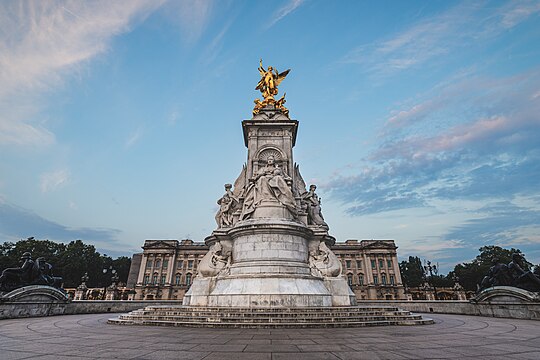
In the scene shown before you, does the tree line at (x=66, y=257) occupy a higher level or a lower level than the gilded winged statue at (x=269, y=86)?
lower

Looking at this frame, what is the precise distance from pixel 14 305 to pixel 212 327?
1147cm

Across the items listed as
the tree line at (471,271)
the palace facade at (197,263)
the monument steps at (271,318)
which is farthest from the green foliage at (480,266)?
the monument steps at (271,318)

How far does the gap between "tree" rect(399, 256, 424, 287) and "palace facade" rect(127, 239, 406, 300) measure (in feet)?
84.1

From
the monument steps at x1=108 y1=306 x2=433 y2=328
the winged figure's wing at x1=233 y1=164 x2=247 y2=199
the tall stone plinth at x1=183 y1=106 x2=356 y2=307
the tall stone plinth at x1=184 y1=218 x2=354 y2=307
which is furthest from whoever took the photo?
the winged figure's wing at x1=233 y1=164 x2=247 y2=199

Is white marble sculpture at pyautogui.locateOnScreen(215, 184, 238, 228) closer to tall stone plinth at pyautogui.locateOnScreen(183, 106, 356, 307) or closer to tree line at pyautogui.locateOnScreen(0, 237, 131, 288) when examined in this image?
tall stone plinth at pyautogui.locateOnScreen(183, 106, 356, 307)

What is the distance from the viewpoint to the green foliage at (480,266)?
65.2m

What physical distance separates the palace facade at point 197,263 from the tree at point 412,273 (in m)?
25.6

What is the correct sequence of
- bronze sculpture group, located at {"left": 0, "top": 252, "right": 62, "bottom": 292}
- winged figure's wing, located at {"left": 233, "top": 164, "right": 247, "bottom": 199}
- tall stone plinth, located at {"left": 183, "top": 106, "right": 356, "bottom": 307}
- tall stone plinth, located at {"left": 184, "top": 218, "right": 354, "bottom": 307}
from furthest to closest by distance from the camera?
1. winged figure's wing, located at {"left": 233, "top": 164, "right": 247, "bottom": 199}
2. bronze sculpture group, located at {"left": 0, "top": 252, "right": 62, "bottom": 292}
3. tall stone plinth, located at {"left": 183, "top": 106, "right": 356, "bottom": 307}
4. tall stone plinth, located at {"left": 184, "top": 218, "right": 354, "bottom": 307}

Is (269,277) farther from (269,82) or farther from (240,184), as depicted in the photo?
(269,82)

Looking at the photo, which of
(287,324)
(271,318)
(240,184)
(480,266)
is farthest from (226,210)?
(480,266)

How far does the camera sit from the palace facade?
6372 cm

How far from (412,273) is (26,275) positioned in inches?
4135

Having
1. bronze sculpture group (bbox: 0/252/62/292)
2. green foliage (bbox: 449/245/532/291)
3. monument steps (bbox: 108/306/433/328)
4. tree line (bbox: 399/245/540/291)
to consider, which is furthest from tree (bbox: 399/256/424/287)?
bronze sculpture group (bbox: 0/252/62/292)

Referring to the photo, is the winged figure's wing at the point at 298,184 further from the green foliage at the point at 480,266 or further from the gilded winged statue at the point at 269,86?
the green foliage at the point at 480,266
